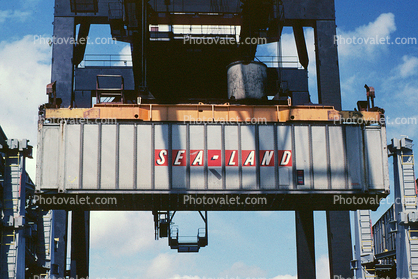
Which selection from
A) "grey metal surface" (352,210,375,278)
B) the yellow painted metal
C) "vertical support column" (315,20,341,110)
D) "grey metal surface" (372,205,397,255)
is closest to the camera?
the yellow painted metal

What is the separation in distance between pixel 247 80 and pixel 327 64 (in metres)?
3.85

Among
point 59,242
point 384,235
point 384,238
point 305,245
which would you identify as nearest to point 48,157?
point 59,242

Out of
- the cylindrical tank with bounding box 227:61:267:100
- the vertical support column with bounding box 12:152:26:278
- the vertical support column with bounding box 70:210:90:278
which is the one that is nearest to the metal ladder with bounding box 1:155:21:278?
the vertical support column with bounding box 12:152:26:278

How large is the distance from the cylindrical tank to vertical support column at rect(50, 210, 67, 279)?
903cm

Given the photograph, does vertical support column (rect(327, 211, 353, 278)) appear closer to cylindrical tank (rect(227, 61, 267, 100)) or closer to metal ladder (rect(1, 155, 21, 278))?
cylindrical tank (rect(227, 61, 267, 100))

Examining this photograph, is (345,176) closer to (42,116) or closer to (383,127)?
(383,127)

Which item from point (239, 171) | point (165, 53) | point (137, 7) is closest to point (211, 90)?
point (165, 53)

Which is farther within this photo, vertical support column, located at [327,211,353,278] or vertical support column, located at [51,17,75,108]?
vertical support column, located at [51,17,75,108]

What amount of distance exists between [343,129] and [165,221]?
11688 millimetres

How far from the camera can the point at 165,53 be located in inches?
976

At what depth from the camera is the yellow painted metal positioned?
18719 millimetres

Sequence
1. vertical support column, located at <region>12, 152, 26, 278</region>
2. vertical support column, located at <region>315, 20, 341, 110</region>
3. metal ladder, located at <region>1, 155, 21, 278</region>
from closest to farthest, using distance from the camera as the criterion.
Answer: metal ladder, located at <region>1, 155, 21, 278</region>, vertical support column, located at <region>12, 152, 26, 278</region>, vertical support column, located at <region>315, 20, 341, 110</region>

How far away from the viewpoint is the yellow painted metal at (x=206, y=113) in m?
18.7

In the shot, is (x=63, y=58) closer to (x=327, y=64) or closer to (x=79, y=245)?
(x=79, y=245)
